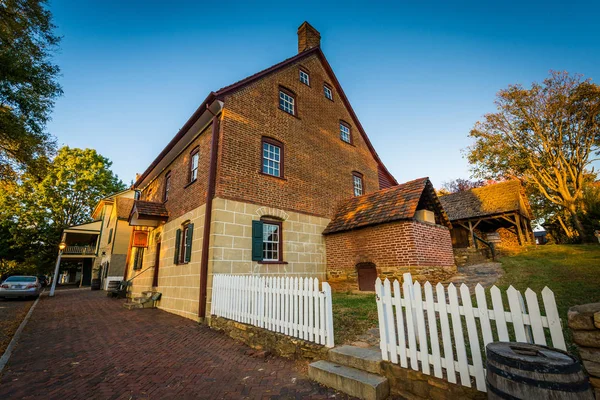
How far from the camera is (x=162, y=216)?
12.0 m

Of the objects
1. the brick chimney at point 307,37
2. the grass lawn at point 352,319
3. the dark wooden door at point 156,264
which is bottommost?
the grass lawn at point 352,319

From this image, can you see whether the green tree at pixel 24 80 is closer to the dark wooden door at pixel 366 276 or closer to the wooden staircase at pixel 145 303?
the wooden staircase at pixel 145 303

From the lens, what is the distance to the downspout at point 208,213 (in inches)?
313

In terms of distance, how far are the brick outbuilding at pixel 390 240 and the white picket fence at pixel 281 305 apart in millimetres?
4520

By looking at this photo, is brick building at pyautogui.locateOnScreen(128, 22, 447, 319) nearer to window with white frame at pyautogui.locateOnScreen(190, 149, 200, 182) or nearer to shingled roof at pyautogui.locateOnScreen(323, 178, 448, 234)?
window with white frame at pyautogui.locateOnScreen(190, 149, 200, 182)

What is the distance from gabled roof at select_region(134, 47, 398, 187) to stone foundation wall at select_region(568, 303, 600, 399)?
973 cm

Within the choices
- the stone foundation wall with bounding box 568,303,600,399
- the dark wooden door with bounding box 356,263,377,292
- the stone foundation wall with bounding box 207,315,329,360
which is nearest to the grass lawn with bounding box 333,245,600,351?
the stone foundation wall with bounding box 207,315,329,360

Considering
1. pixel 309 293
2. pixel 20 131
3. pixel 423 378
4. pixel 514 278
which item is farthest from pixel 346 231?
pixel 20 131

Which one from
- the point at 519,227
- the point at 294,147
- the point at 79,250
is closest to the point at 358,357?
the point at 294,147

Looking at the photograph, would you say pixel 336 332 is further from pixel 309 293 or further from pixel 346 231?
pixel 346 231

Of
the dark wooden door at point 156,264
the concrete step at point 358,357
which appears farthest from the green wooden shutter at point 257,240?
the dark wooden door at point 156,264

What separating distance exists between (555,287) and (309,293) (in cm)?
651

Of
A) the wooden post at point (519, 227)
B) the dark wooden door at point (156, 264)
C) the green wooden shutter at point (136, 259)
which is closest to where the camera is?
the dark wooden door at point (156, 264)

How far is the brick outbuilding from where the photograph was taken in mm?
9000
